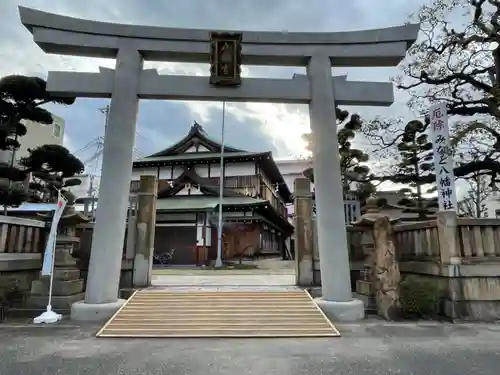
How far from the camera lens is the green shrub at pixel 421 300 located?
244 inches

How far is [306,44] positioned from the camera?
7.20 metres

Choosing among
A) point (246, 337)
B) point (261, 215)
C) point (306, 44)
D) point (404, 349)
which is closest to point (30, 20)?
point (306, 44)

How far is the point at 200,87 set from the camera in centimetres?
700

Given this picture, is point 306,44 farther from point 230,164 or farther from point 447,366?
point 230,164

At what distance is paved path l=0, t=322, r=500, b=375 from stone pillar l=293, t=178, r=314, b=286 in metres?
2.95

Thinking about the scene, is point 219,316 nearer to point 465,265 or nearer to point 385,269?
point 385,269

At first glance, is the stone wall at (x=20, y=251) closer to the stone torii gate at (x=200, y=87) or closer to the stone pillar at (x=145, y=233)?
the stone torii gate at (x=200, y=87)

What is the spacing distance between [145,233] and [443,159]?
709 cm

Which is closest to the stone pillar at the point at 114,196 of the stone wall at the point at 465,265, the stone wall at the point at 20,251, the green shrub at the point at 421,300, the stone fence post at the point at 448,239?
the stone wall at the point at 20,251

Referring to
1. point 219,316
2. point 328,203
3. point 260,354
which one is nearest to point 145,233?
point 219,316

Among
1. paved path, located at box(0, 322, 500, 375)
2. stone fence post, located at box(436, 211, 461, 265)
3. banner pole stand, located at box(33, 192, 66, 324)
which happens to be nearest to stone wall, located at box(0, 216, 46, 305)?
banner pole stand, located at box(33, 192, 66, 324)

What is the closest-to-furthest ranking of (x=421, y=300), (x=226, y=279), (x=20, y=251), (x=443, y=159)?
(x=421, y=300)
(x=20, y=251)
(x=443, y=159)
(x=226, y=279)

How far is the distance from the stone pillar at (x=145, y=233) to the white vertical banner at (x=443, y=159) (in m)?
6.62

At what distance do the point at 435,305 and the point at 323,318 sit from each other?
7.20 ft
